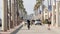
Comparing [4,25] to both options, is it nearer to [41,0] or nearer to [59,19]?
[59,19]

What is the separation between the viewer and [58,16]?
167ft

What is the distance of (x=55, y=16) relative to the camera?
183 ft

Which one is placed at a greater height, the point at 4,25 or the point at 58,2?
the point at 58,2

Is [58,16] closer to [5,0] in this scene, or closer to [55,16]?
[55,16]

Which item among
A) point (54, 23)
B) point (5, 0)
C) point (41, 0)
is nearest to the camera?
point (5, 0)

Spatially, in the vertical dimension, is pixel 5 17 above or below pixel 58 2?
below

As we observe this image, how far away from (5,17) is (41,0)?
74.9m

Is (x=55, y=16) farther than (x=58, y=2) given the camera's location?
Yes

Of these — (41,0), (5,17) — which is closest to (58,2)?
(5,17)

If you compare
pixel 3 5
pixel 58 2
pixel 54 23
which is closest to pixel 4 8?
pixel 3 5

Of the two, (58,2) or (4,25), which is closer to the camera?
(4,25)

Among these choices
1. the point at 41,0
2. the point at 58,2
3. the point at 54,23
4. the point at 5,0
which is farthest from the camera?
the point at 41,0

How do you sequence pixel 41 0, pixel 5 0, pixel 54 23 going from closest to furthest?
pixel 5 0 < pixel 54 23 < pixel 41 0

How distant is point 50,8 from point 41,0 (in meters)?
44.6
